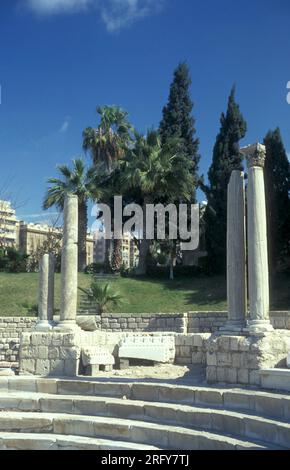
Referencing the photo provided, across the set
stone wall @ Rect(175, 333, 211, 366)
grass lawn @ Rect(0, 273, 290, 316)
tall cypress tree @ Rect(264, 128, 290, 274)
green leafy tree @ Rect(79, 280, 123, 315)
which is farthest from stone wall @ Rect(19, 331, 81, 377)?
tall cypress tree @ Rect(264, 128, 290, 274)

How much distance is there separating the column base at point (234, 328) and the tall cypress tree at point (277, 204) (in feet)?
68.3

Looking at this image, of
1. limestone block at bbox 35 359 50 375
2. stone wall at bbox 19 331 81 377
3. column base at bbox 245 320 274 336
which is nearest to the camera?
column base at bbox 245 320 274 336

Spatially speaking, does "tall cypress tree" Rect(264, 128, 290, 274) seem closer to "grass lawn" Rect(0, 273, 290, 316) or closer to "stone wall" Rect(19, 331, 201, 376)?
"grass lawn" Rect(0, 273, 290, 316)

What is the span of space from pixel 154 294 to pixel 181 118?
49.3 feet

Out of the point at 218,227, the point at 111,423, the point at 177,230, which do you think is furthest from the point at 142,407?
the point at 177,230

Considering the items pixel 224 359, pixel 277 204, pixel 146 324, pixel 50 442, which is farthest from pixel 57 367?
pixel 277 204

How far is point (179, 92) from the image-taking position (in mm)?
40562

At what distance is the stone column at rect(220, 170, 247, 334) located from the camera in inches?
442

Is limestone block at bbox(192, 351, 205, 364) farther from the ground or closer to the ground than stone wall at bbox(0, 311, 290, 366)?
closer to the ground

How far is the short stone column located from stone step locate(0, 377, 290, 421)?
298 cm

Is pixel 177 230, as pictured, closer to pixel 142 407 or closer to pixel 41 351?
pixel 41 351

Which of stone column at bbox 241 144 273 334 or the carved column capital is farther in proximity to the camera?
the carved column capital

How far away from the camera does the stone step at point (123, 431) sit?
7.52 meters

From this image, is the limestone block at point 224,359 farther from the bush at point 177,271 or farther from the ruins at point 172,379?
the bush at point 177,271
